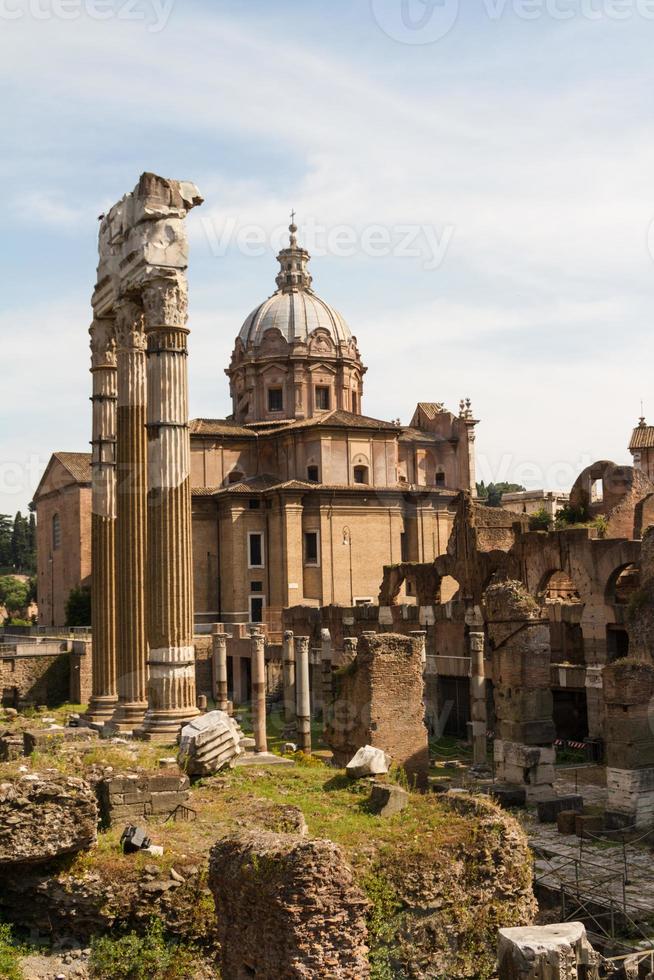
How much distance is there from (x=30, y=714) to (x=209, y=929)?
20.9 m

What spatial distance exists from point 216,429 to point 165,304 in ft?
94.6

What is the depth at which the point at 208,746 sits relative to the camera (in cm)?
1291

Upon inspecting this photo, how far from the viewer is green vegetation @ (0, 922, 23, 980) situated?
25.3 feet

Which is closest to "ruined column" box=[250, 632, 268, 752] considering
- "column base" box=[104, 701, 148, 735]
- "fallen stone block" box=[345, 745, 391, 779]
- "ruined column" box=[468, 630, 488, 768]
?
"column base" box=[104, 701, 148, 735]

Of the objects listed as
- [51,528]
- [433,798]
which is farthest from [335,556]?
[433,798]

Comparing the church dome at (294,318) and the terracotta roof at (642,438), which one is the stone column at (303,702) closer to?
the church dome at (294,318)

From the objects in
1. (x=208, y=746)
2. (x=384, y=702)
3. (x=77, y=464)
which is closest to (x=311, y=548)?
(x=77, y=464)

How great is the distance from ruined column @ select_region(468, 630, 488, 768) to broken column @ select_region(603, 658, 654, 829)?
6.21 metres

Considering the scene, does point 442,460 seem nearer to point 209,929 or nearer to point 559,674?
point 559,674

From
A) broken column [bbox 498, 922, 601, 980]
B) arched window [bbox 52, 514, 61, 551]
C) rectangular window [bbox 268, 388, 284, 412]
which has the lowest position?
broken column [bbox 498, 922, 601, 980]

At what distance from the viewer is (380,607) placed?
110 feet

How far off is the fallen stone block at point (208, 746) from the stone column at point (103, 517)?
22.9 feet

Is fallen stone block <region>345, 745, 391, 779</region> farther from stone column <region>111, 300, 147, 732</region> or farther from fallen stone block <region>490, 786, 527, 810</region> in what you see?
stone column <region>111, 300, 147, 732</region>

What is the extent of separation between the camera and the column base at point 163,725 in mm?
16625
